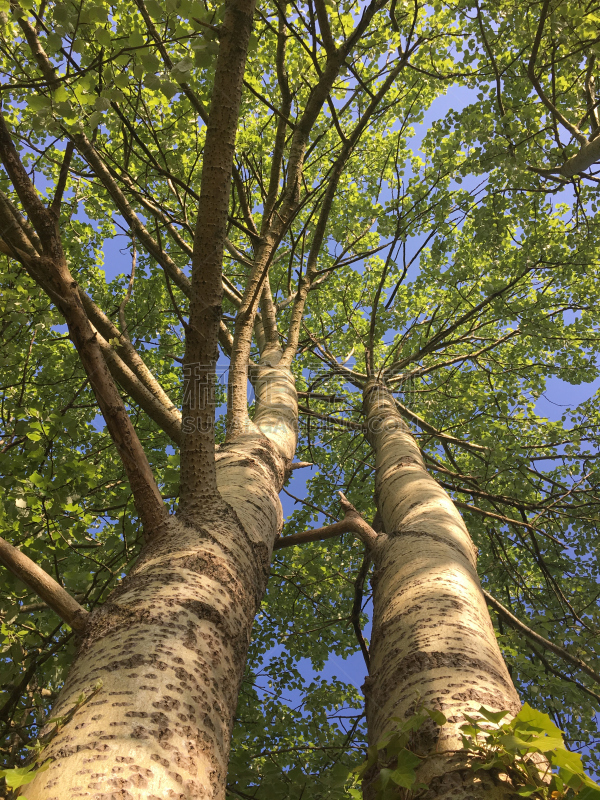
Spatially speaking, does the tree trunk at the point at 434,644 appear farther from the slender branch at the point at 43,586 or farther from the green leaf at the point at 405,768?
the slender branch at the point at 43,586

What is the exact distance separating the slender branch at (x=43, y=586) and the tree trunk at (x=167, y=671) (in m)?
0.07

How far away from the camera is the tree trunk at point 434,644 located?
3.02 feet

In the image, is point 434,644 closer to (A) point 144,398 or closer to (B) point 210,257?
(B) point 210,257

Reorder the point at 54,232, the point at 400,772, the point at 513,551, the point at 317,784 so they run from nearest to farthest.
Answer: the point at 400,772 < the point at 54,232 < the point at 317,784 < the point at 513,551

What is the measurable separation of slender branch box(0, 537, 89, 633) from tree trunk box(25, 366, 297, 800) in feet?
0.22

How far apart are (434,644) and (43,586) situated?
109 cm

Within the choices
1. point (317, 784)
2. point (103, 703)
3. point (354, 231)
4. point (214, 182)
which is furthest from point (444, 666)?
point (354, 231)

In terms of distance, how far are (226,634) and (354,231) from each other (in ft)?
21.3

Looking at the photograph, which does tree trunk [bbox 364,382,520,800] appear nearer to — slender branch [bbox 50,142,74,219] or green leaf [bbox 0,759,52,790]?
green leaf [bbox 0,759,52,790]

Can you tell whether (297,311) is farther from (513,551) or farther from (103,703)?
(513,551)

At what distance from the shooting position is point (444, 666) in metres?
1.15

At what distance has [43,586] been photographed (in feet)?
4.07

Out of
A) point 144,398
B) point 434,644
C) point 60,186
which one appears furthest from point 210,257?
point 434,644

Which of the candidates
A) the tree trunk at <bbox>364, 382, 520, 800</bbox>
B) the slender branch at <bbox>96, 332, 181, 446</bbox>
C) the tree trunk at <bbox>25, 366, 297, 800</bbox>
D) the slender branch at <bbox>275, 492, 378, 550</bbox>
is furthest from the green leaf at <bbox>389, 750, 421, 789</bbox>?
the slender branch at <bbox>96, 332, 181, 446</bbox>
